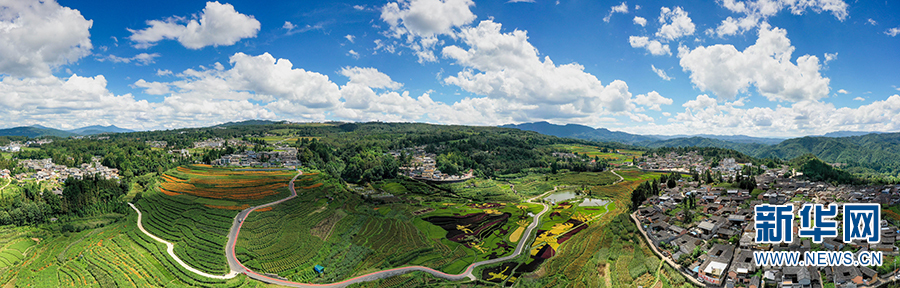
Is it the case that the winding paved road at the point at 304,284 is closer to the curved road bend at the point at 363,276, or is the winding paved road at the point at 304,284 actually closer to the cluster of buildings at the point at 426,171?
the curved road bend at the point at 363,276

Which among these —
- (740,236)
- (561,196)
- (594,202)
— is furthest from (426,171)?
(740,236)

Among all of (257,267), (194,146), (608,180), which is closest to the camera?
(257,267)

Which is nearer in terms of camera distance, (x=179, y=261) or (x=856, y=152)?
(x=179, y=261)

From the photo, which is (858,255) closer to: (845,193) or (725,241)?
(725,241)

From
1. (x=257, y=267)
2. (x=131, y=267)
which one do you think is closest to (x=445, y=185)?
(x=257, y=267)

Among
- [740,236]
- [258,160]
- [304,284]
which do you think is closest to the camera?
[740,236]

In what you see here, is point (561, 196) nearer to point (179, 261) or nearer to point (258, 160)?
point (179, 261)

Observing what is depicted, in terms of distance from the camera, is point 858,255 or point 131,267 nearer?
point 858,255
